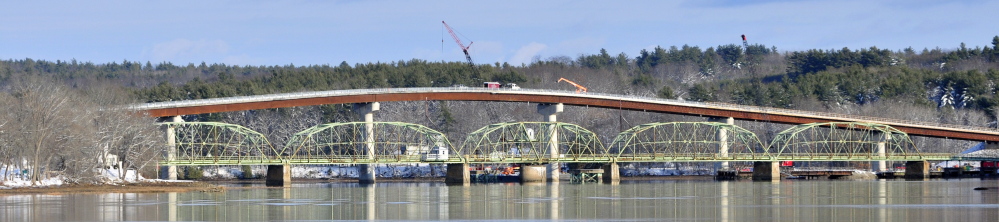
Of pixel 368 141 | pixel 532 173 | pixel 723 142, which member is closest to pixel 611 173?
pixel 532 173

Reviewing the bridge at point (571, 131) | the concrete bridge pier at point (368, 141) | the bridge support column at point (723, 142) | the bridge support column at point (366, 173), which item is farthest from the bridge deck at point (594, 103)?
the bridge support column at point (366, 173)

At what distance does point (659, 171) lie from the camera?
16425 cm

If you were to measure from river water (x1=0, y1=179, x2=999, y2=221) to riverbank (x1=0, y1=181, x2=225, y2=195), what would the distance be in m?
3.67

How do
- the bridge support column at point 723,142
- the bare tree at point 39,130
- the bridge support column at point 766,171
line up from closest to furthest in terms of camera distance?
1. the bare tree at point 39,130
2. the bridge support column at point 766,171
3. the bridge support column at point 723,142

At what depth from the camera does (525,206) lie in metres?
71.7

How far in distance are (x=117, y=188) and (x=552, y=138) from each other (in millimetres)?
63342

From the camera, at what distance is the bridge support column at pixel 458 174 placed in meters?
135

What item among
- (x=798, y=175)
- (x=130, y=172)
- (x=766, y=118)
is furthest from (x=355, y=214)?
(x=766, y=118)

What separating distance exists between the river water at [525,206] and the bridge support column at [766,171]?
2108 inches

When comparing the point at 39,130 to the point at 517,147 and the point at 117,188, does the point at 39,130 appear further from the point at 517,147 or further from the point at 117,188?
the point at 517,147

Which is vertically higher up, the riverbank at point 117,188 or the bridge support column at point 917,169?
the riverbank at point 117,188

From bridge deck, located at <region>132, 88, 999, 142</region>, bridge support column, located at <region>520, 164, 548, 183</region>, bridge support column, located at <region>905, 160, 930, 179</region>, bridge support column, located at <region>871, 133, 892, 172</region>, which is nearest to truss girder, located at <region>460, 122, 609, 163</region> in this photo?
bridge support column, located at <region>520, 164, 548, 183</region>

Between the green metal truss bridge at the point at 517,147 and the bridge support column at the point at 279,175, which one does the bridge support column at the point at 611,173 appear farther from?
the bridge support column at the point at 279,175

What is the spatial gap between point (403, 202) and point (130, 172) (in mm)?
46255
